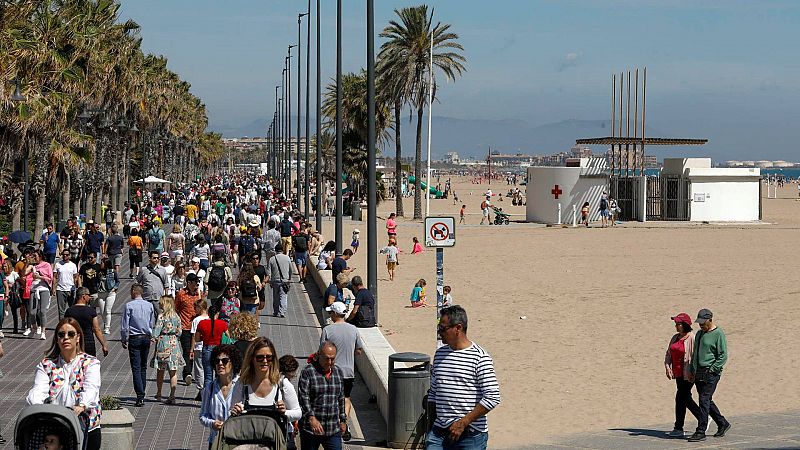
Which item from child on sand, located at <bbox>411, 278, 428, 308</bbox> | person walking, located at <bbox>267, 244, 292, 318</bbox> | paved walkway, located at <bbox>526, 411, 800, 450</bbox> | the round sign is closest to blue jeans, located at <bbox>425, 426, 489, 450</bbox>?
paved walkway, located at <bbox>526, 411, 800, 450</bbox>

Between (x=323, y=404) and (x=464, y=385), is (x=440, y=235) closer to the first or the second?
(x=323, y=404)

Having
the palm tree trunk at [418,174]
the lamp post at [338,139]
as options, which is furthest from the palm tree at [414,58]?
the lamp post at [338,139]

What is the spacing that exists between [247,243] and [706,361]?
18.5 m

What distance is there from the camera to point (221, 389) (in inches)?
342

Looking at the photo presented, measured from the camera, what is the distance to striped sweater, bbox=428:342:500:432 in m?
7.41

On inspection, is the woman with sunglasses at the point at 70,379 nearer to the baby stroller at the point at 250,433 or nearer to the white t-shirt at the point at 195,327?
the baby stroller at the point at 250,433

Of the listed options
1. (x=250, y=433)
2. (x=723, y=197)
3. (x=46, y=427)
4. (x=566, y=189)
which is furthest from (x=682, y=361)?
(x=723, y=197)

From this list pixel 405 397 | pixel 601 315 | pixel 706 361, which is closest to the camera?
pixel 405 397

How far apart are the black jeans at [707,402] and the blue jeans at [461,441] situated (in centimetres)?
547

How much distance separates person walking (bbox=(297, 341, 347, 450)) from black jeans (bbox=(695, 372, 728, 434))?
4.71 meters

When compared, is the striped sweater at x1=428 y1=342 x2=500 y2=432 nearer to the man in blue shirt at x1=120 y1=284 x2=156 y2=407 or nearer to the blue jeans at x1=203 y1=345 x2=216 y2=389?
the blue jeans at x1=203 y1=345 x2=216 y2=389

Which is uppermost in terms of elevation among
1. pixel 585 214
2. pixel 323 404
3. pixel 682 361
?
pixel 585 214

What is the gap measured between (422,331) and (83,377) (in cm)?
1426

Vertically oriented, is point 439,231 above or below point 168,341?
above
